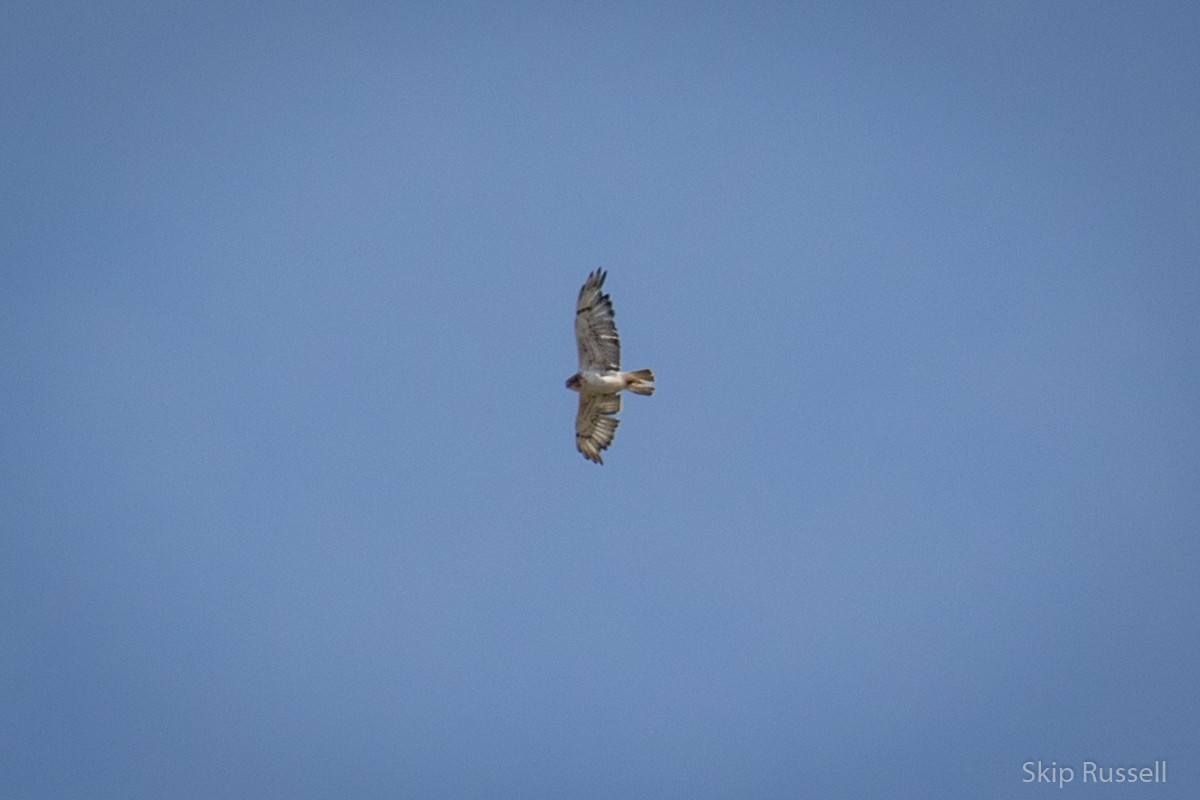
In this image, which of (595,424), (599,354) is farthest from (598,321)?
(595,424)

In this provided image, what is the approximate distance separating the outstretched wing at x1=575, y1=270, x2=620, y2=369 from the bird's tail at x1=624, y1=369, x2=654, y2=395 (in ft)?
1.64

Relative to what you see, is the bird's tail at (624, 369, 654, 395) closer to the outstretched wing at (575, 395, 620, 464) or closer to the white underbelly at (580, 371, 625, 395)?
the white underbelly at (580, 371, 625, 395)

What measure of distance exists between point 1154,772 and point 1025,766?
505 centimetres

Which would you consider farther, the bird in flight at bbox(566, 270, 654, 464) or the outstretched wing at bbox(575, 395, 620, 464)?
the outstretched wing at bbox(575, 395, 620, 464)

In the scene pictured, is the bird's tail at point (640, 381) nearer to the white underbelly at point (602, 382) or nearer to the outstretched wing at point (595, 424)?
the white underbelly at point (602, 382)

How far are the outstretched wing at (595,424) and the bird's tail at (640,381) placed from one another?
0.71 m

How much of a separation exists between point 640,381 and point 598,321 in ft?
5.26

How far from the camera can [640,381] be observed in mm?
29656

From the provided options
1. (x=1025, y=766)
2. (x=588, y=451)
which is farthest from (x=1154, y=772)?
(x=588, y=451)

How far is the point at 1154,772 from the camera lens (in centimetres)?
4166

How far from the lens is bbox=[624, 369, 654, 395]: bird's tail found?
29.6 meters

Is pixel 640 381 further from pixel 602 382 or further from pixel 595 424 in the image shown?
pixel 595 424

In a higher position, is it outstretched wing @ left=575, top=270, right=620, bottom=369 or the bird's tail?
outstretched wing @ left=575, top=270, right=620, bottom=369

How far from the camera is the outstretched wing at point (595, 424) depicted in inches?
1200
